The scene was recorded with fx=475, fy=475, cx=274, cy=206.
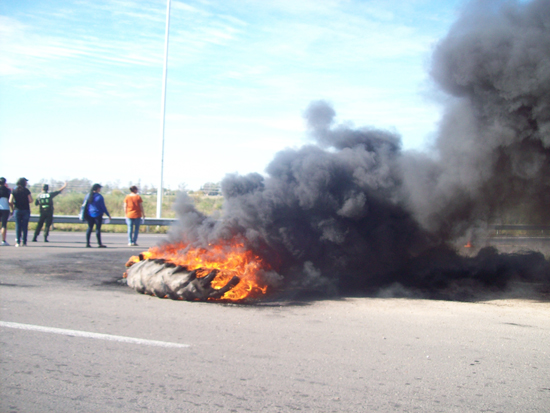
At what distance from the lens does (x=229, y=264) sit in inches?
300

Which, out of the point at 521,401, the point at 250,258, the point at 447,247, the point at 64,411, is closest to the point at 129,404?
the point at 64,411

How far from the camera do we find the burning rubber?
7.05m

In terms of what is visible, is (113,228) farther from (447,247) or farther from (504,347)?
(504,347)

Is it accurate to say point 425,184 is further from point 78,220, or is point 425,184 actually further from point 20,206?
point 78,220

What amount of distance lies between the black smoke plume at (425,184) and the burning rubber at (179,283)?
2.88ft

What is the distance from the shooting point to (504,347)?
512 centimetres

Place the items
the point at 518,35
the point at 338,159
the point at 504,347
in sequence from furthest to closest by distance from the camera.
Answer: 1. the point at 338,159
2. the point at 518,35
3. the point at 504,347

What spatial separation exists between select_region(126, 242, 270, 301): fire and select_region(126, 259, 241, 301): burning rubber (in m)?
0.11

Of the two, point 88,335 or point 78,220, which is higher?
point 78,220

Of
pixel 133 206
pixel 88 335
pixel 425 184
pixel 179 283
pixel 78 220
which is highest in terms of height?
pixel 425 184

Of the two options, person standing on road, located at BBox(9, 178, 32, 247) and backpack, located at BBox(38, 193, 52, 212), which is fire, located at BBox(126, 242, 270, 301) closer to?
person standing on road, located at BBox(9, 178, 32, 247)

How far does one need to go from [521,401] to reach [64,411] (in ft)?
11.4

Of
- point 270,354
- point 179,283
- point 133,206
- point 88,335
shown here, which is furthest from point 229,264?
point 133,206

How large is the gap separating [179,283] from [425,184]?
14.6ft
